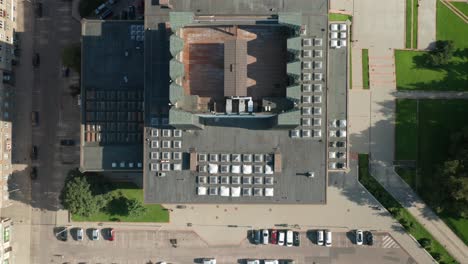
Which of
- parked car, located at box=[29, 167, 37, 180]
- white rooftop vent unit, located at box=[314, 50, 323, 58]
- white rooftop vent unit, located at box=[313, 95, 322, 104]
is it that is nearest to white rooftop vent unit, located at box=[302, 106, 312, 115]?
white rooftop vent unit, located at box=[313, 95, 322, 104]

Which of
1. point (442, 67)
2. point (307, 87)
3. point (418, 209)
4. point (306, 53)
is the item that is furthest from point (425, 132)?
point (306, 53)

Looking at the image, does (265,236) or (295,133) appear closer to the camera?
(295,133)

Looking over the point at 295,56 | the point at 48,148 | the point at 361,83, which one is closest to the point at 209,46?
the point at 295,56

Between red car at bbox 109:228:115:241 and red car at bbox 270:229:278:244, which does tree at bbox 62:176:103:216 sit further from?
red car at bbox 270:229:278:244

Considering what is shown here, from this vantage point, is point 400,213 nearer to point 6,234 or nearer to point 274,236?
point 274,236

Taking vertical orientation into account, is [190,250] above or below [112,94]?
below

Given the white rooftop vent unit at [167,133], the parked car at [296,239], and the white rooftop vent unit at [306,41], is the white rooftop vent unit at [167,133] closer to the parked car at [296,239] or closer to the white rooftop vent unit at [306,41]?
the white rooftop vent unit at [306,41]
